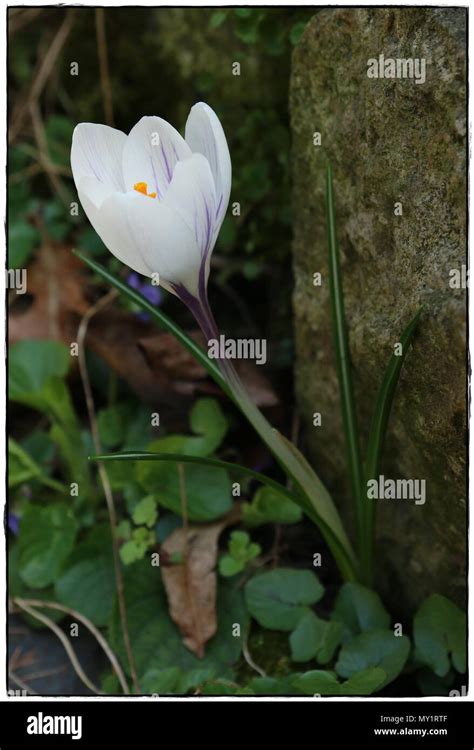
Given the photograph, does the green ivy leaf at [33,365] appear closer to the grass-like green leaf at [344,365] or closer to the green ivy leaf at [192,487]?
the green ivy leaf at [192,487]

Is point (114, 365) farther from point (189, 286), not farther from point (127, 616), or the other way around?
point (189, 286)

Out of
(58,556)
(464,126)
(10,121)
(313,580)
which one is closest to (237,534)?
(313,580)

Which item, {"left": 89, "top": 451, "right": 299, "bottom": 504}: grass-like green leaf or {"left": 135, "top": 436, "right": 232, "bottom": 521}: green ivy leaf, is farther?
{"left": 135, "top": 436, "right": 232, "bottom": 521}: green ivy leaf

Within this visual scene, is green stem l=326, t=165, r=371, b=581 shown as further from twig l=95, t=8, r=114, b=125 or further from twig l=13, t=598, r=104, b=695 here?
twig l=95, t=8, r=114, b=125

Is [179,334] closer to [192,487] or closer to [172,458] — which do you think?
[172,458]

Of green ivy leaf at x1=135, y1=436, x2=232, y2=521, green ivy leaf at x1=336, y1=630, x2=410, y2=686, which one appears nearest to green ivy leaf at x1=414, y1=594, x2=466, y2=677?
green ivy leaf at x1=336, y1=630, x2=410, y2=686

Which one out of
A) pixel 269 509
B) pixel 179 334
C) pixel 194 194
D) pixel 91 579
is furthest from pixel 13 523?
pixel 194 194
